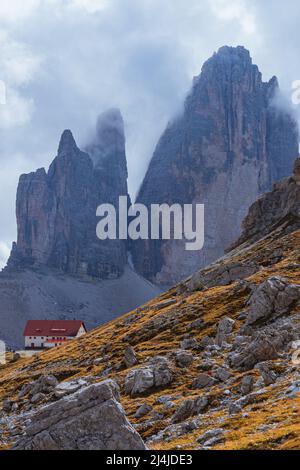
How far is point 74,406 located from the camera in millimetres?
28109

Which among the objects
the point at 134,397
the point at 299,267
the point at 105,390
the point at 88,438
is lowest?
the point at 134,397

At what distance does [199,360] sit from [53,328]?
471 ft

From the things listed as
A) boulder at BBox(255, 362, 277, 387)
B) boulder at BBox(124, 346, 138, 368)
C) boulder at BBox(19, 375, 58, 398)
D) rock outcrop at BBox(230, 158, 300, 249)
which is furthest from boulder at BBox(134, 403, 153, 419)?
rock outcrop at BBox(230, 158, 300, 249)

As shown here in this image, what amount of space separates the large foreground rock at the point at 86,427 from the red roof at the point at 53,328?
16563 centimetres

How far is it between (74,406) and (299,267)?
58.2 m

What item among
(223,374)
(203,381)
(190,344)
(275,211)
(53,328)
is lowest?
(53,328)

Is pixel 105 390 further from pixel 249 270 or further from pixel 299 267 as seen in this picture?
pixel 249 270

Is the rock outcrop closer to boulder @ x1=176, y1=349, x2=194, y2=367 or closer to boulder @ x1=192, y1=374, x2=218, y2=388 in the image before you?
boulder @ x1=176, y1=349, x2=194, y2=367

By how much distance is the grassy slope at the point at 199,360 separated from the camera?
31.3 meters

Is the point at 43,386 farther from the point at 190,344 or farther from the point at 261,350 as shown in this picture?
the point at 261,350

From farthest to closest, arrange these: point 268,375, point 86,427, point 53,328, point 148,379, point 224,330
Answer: point 53,328
point 224,330
point 148,379
point 268,375
point 86,427

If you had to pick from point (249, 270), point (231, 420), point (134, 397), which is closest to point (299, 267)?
point (249, 270)

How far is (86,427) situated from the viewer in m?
27.4

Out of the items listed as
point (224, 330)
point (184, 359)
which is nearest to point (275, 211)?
point (224, 330)
